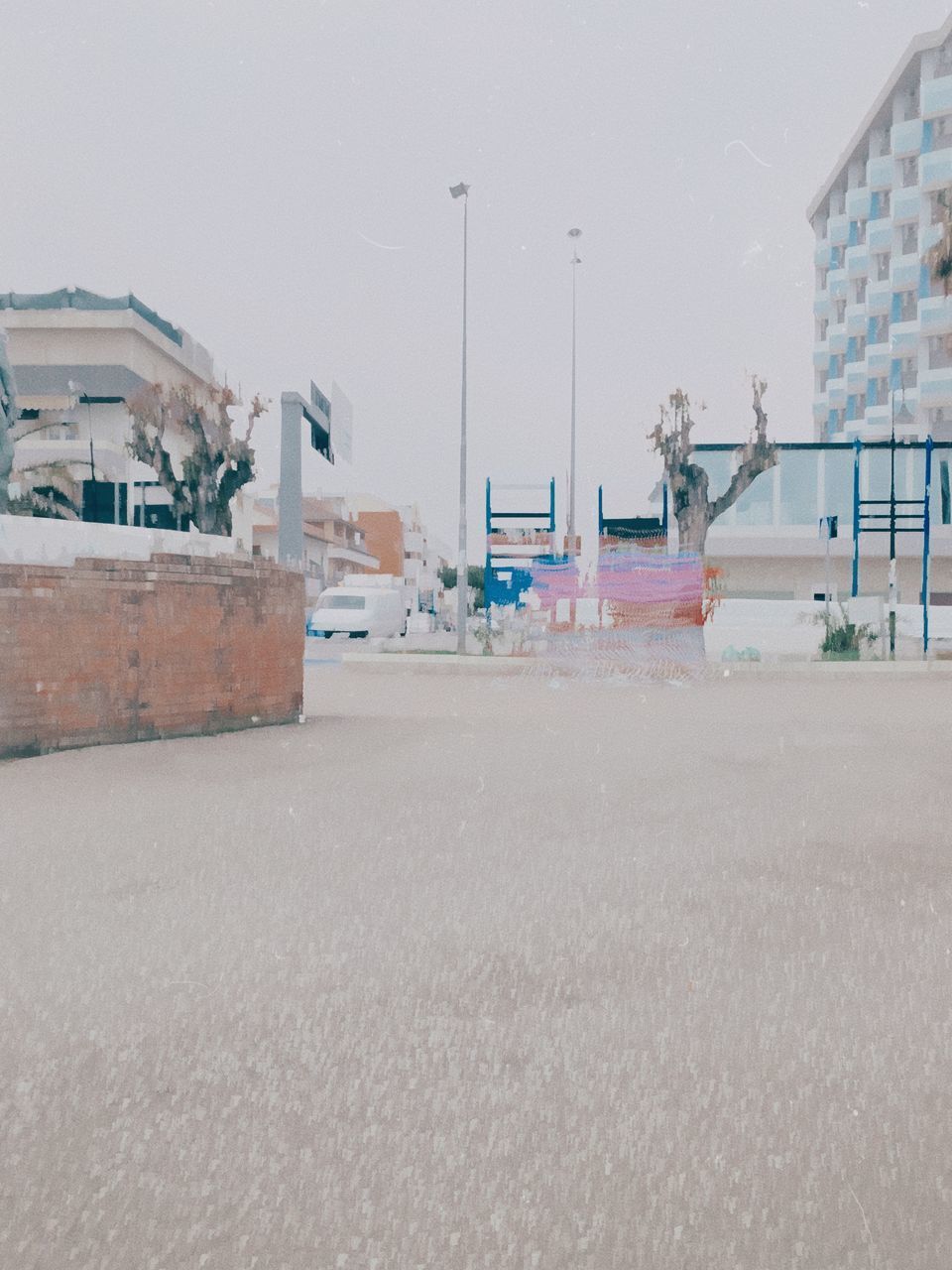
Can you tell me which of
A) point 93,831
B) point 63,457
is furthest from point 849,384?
point 93,831

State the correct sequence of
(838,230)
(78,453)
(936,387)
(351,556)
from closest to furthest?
(78,453) → (936,387) → (838,230) → (351,556)

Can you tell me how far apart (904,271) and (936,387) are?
28.9 ft

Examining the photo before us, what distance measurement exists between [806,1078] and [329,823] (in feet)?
12.8

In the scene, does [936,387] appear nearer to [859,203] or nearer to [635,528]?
[859,203]

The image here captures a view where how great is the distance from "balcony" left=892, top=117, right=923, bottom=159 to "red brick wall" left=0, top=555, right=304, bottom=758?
210 ft

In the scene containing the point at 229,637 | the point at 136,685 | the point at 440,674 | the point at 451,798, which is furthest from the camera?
the point at 440,674

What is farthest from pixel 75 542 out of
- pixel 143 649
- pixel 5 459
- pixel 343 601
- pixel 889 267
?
pixel 889 267

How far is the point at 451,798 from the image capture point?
774 centimetres

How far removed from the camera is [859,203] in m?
73.9

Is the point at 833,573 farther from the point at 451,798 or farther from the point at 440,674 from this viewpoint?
the point at 451,798

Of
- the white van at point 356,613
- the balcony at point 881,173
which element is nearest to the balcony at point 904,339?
the balcony at point 881,173

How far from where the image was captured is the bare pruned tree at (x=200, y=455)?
37.9 m

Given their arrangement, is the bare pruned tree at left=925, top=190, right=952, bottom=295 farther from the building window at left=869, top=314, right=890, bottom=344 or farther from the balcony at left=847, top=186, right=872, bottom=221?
the balcony at left=847, top=186, right=872, bottom=221

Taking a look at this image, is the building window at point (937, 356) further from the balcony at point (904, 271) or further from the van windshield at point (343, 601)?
the van windshield at point (343, 601)
